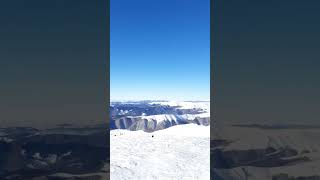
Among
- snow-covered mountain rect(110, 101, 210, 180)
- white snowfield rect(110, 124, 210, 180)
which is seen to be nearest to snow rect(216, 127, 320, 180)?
snow-covered mountain rect(110, 101, 210, 180)

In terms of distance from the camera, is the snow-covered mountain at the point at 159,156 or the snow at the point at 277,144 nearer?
the snow at the point at 277,144

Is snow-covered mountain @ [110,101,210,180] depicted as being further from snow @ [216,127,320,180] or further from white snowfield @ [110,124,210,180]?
snow @ [216,127,320,180]

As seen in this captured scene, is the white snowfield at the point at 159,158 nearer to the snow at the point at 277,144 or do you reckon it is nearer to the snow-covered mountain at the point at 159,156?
the snow-covered mountain at the point at 159,156

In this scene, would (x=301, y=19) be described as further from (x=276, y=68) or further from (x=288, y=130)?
(x=288, y=130)

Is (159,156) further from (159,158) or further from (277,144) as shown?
(277,144)

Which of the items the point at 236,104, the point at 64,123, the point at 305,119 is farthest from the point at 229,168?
the point at 64,123

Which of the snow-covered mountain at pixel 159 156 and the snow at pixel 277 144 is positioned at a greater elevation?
the snow at pixel 277 144

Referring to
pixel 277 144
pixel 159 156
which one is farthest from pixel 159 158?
pixel 277 144

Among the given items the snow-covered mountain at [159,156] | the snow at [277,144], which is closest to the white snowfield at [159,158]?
the snow-covered mountain at [159,156]

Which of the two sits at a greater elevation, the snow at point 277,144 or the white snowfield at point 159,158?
the snow at point 277,144

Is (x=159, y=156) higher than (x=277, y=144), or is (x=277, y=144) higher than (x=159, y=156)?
(x=277, y=144)
